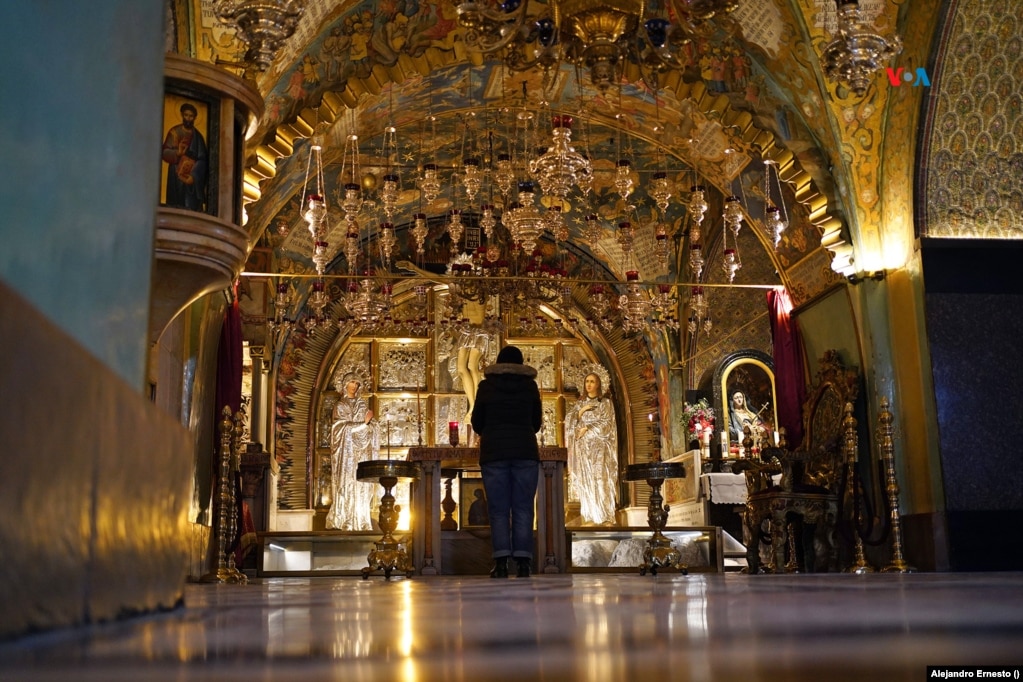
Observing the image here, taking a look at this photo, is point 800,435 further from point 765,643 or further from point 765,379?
point 765,643

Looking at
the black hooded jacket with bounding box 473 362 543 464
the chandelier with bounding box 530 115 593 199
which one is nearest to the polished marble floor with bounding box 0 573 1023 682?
the black hooded jacket with bounding box 473 362 543 464

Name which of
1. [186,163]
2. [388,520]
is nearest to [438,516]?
[388,520]

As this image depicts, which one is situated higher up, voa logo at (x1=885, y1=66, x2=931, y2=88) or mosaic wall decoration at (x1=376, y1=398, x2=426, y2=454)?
voa logo at (x1=885, y1=66, x2=931, y2=88)

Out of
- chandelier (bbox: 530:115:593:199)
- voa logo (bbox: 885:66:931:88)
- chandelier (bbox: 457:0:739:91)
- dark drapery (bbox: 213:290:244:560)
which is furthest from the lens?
dark drapery (bbox: 213:290:244:560)

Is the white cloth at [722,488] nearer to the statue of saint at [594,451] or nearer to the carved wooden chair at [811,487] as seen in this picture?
the statue of saint at [594,451]

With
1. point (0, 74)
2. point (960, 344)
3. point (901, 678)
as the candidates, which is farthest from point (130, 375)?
point (960, 344)

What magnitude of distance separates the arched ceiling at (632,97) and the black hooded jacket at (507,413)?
2.66 metres

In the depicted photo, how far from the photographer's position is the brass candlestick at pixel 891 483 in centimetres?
921

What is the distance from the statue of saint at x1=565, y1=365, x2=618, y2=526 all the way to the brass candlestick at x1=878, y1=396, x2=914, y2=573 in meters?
7.79

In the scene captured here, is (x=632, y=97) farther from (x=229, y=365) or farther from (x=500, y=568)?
(x=500, y=568)

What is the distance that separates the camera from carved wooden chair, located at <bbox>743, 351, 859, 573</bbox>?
9.77 metres

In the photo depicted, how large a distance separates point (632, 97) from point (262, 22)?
811cm

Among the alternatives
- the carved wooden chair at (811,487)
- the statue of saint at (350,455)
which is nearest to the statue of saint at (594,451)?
the statue of saint at (350,455)

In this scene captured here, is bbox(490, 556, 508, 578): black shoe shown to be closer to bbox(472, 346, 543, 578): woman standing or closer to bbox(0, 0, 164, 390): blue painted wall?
bbox(472, 346, 543, 578): woman standing
